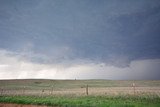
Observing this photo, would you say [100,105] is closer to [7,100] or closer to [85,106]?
[85,106]

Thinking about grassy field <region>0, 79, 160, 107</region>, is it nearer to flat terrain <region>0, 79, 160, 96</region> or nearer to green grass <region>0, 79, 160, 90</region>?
flat terrain <region>0, 79, 160, 96</region>

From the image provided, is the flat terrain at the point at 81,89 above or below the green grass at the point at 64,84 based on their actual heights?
below

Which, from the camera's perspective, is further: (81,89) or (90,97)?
(81,89)

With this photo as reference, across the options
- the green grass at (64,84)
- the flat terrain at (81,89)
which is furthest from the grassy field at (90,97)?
the green grass at (64,84)

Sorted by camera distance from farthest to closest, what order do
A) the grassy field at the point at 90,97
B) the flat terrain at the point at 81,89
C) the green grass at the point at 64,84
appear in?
the green grass at the point at 64,84 → the flat terrain at the point at 81,89 → the grassy field at the point at 90,97

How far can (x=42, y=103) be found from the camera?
23.8 m

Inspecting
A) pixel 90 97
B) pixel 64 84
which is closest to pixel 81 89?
pixel 90 97

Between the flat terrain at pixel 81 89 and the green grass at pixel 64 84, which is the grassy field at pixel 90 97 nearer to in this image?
the flat terrain at pixel 81 89

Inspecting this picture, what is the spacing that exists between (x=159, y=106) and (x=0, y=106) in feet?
55.8

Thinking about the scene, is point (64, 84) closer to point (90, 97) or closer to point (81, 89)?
point (81, 89)

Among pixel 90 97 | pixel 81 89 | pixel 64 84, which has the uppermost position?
pixel 64 84

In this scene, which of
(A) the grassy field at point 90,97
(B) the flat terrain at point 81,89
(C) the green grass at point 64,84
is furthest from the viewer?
(C) the green grass at point 64,84

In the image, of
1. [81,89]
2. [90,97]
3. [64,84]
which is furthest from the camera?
[64,84]

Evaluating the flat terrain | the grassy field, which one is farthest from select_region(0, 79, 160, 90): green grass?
the grassy field
